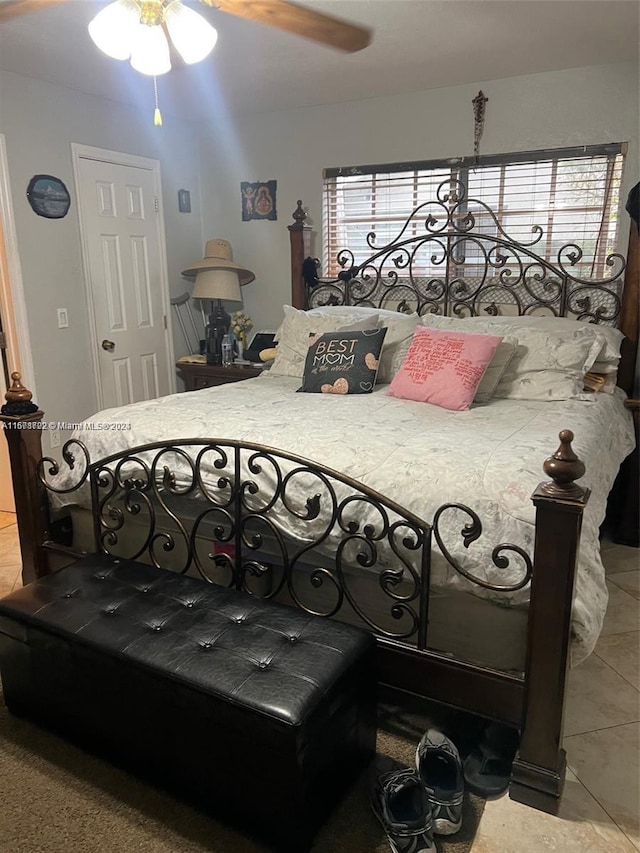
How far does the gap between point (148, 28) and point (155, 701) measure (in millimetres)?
1842

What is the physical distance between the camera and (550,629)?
1.54 metres

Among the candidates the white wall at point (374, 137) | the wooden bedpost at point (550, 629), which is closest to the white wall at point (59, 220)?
the white wall at point (374, 137)

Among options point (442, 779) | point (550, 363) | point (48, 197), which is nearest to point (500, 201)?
point (550, 363)

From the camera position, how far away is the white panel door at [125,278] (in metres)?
3.88

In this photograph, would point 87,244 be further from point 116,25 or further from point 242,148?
point 116,25

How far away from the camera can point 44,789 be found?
1.70 m

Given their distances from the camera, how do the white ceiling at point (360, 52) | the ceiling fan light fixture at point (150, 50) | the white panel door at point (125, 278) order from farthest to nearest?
the white panel door at point (125, 278) < the white ceiling at point (360, 52) < the ceiling fan light fixture at point (150, 50)

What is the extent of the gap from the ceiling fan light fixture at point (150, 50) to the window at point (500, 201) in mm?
2208

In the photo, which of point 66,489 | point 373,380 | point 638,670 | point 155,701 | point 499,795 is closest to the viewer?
point 155,701

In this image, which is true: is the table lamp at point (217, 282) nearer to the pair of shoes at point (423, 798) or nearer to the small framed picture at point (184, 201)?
the small framed picture at point (184, 201)

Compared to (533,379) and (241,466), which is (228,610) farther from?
(533,379)

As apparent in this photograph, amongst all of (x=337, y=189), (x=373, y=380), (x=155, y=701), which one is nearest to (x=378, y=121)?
(x=337, y=189)

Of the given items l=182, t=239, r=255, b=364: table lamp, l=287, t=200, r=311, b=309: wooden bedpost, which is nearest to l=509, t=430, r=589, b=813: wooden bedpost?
l=287, t=200, r=311, b=309: wooden bedpost

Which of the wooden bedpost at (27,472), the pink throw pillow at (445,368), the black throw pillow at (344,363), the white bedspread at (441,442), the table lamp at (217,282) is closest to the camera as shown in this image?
the white bedspread at (441,442)
